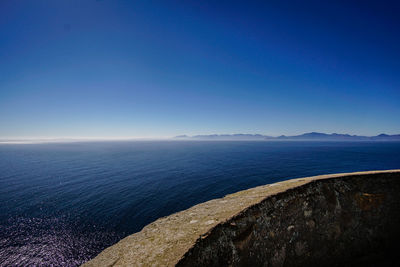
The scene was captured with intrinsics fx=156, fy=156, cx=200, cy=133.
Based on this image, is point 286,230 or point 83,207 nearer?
point 286,230

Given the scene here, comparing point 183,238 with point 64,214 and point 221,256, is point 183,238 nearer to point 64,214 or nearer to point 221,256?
point 221,256

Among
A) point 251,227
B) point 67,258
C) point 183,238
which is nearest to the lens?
point 183,238

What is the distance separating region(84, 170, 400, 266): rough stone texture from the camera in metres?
3.17

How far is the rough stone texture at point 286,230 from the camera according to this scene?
10.4 feet

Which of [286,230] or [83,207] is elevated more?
[286,230]

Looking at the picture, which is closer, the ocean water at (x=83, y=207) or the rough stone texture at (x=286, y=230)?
the rough stone texture at (x=286, y=230)

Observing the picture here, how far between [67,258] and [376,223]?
70.2ft

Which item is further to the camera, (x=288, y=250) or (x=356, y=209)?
(x=356, y=209)

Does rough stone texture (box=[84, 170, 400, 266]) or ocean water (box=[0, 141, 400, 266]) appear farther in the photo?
ocean water (box=[0, 141, 400, 266])

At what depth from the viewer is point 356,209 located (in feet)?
17.1

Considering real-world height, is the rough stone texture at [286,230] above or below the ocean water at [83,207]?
above

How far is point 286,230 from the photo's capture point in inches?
172

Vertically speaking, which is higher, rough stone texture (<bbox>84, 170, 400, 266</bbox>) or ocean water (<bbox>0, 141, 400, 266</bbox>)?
rough stone texture (<bbox>84, 170, 400, 266</bbox>)

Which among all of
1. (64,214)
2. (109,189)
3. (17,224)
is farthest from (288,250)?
(109,189)
